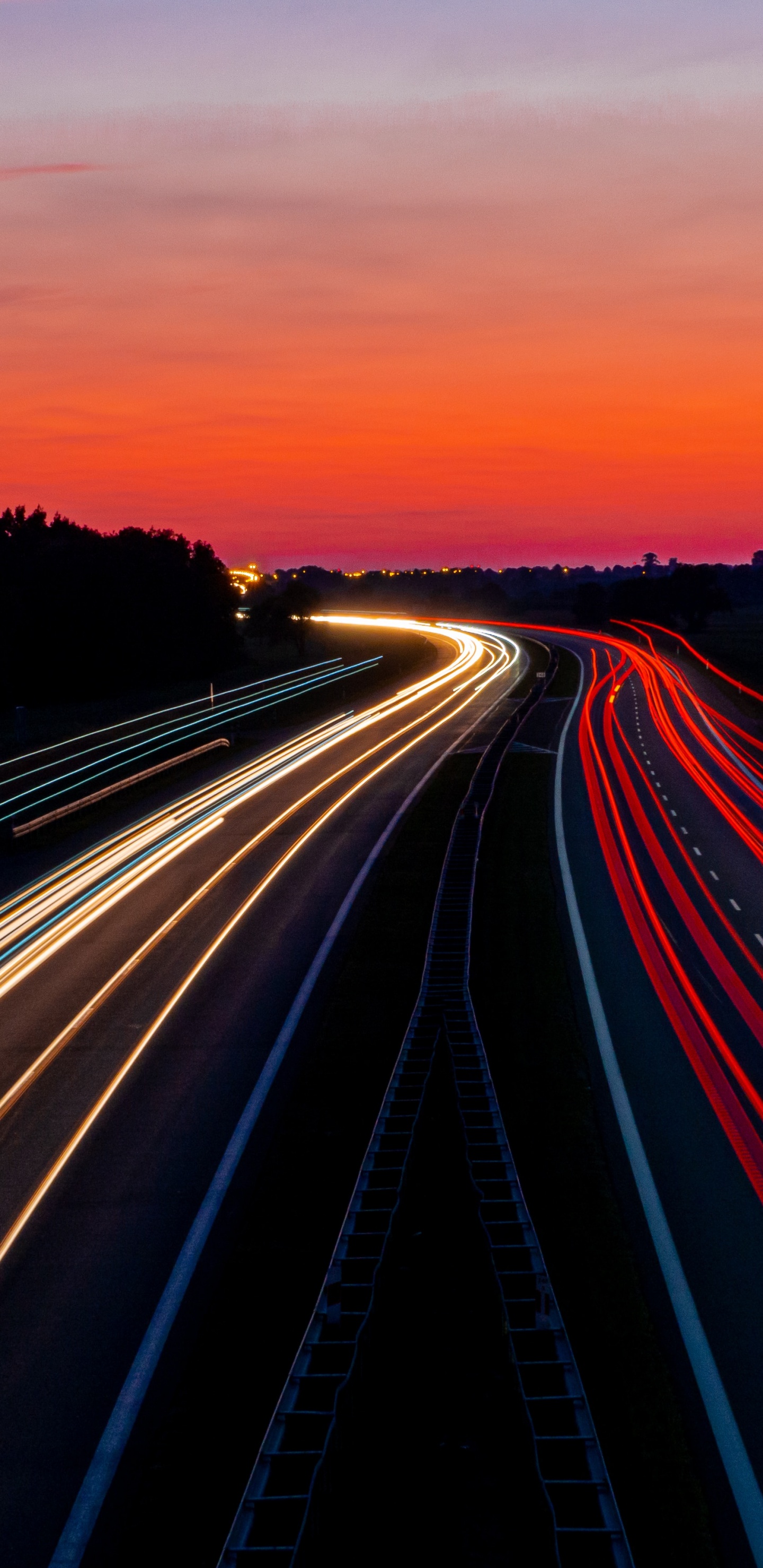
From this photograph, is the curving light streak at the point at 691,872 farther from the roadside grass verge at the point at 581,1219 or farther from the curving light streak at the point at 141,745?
the curving light streak at the point at 141,745

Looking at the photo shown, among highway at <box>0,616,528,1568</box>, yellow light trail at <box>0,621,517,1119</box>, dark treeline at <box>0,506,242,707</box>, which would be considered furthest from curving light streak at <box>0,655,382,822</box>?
dark treeline at <box>0,506,242,707</box>

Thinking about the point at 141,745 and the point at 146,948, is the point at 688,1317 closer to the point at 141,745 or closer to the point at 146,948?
the point at 146,948

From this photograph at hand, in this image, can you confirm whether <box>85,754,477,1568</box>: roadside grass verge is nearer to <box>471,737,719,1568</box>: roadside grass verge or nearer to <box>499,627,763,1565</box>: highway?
<box>471,737,719,1568</box>: roadside grass verge

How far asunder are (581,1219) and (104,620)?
99.0 meters

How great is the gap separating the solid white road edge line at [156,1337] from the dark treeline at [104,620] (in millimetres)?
81391

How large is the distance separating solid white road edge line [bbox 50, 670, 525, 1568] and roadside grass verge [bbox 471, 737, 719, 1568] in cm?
394

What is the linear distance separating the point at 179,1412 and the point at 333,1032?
1074 centimetres

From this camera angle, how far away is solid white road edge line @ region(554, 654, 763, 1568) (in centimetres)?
1148

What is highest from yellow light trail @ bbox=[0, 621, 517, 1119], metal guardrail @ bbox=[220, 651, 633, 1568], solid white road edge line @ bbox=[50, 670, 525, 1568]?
metal guardrail @ bbox=[220, 651, 633, 1568]

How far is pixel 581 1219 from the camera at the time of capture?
16188 mm

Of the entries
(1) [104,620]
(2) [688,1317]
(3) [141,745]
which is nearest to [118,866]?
(2) [688,1317]

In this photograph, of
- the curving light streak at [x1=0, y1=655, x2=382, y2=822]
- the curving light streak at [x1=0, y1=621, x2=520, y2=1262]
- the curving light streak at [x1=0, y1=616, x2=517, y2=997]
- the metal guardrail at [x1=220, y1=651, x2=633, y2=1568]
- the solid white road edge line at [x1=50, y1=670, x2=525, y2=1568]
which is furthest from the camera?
the curving light streak at [x1=0, y1=655, x2=382, y2=822]

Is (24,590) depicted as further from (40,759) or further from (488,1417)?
(488,1417)

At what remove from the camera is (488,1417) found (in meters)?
12.1
